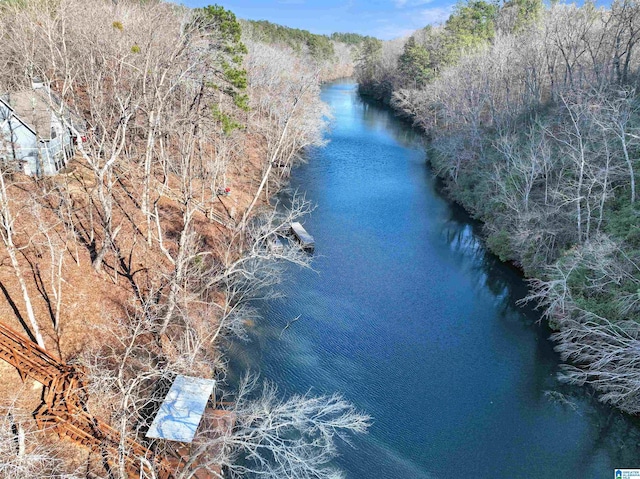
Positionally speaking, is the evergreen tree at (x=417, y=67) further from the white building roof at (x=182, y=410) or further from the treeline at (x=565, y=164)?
the white building roof at (x=182, y=410)

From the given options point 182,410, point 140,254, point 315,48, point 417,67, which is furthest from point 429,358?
point 315,48

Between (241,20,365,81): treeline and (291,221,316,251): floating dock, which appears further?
(241,20,365,81): treeline

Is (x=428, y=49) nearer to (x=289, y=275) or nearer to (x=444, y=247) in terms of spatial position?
(x=444, y=247)

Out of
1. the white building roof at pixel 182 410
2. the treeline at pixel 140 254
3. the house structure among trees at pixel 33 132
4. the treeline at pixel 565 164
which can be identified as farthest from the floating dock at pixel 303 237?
the house structure among trees at pixel 33 132

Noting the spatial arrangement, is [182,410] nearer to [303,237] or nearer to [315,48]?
[303,237]

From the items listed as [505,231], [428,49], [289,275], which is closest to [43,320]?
[289,275]

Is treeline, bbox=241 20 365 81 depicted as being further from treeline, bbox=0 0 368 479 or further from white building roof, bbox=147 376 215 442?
white building roof, bbox=147 376 215 442

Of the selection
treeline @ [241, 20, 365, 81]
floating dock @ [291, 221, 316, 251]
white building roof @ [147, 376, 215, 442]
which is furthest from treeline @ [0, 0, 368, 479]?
treeline @ [241, 20, 365, 81]
